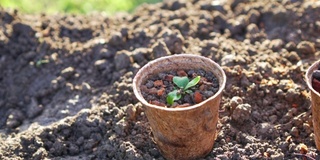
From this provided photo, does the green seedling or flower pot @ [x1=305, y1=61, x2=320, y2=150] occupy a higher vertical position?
the green seedling

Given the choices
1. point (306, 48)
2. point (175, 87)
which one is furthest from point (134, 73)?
point (306, 48)

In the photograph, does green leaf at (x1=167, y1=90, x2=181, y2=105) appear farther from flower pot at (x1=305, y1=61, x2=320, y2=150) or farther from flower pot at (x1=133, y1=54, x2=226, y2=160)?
flower pot at (x1=305, y1=61, x2=320, y2=150)

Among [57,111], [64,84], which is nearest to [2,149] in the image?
[57,111]

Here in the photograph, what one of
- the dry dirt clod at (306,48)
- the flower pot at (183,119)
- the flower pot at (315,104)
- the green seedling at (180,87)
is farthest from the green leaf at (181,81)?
the dry dirt clod at (306,48)

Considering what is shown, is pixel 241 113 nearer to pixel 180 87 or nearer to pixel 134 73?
pixel 180 87

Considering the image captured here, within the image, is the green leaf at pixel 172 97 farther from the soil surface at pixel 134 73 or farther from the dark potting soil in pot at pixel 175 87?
the soil surface at pixel 134 73

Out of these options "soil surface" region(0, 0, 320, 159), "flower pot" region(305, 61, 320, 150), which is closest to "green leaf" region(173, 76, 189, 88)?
"soil surface" region(0, 0, 320, 159)
